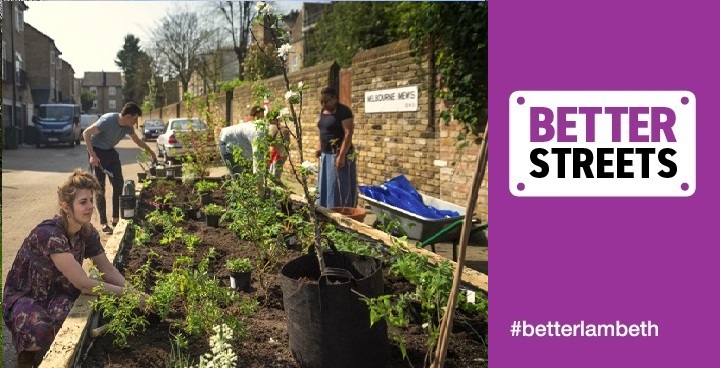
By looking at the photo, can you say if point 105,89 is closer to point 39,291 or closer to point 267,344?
point 39,291

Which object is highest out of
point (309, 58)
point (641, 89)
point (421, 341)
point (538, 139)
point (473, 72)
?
point (309, 58)

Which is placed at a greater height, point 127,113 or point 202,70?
point 202,70

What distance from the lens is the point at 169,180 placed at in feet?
28.0

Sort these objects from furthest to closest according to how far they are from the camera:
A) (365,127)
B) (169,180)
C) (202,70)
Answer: (202,70)
(365,127)
(169,180)

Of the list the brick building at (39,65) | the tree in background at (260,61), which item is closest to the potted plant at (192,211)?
the tree in background at (260,61)

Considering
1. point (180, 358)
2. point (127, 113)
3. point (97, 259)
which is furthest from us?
point (127, 113)

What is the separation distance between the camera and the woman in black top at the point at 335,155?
6.95 meters

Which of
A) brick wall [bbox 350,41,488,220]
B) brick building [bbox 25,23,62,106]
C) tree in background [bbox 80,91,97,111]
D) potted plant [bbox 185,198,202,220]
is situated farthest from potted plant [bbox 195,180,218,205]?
tree in background [bbox 80,91,97,111]

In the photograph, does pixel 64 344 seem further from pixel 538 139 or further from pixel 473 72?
pixel 473 72

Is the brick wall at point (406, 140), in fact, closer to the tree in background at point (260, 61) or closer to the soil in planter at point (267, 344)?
the tree in background at point (260, 61)

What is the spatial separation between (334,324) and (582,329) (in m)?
1.11

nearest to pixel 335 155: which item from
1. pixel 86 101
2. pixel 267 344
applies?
pixel 267 344

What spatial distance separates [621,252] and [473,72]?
5942 millimetres

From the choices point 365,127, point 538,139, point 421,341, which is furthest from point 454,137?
point 538,139
